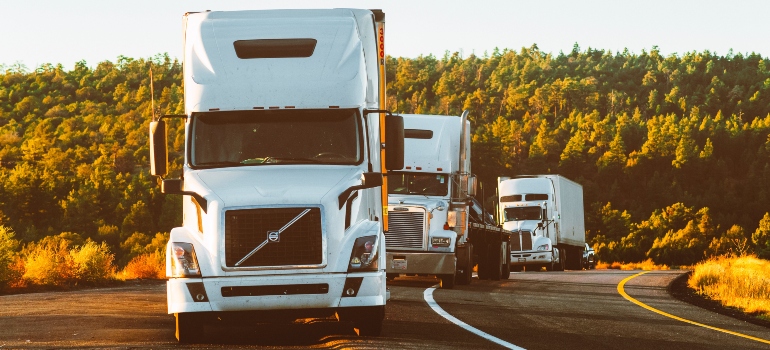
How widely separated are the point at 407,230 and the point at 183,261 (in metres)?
12.5

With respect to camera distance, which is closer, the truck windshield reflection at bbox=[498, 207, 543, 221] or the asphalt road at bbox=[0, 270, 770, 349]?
the asphalt road at bbox=[0, 270, 770, 349]

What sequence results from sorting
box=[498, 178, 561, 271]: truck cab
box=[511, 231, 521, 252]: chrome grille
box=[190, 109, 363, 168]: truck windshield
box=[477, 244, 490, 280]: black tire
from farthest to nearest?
box=[511, 231, 521, 252]: chrome grille
box=[498, 178, 561, 271]: truck cab
box=[477, 244, 490, 280]: black tire
box=[190, 109, 363, 168]: truck windshield

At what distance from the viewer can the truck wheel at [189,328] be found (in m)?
12.3

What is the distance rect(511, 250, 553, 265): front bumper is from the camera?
4556cm

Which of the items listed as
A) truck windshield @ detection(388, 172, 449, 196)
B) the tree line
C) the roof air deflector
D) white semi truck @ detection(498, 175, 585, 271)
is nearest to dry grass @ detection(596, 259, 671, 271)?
white semi truck @ detection(498, 175, 585, 271)

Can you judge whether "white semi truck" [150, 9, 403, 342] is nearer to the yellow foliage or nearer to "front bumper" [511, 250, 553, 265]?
the yellow foliage

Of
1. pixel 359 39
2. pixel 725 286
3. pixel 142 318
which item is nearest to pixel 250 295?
pixel 359 39

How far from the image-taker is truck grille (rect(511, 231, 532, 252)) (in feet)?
149

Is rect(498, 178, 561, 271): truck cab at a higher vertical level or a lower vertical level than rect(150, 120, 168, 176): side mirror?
lower

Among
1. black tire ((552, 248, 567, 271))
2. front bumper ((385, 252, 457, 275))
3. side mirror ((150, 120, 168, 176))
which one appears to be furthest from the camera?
black tire ((552, 248, 567, 271))

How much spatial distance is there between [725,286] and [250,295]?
15054mm

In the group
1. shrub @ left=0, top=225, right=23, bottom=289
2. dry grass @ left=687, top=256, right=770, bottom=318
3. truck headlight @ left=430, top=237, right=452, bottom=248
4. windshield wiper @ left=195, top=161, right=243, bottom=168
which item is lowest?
dry grass @ left=687, top=256, right=770, bottom=318

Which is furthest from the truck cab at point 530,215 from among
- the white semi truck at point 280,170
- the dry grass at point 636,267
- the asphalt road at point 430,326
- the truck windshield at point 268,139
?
the truck windshield at point 268,139

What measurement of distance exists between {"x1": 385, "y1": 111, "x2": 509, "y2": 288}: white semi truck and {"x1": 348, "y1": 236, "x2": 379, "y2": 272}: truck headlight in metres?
11.4
